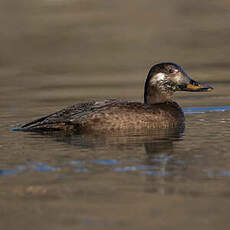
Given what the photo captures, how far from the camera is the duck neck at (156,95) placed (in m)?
11.0

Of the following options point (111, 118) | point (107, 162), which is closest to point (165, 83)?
point (111, 118)

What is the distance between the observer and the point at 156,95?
1096 centimetres

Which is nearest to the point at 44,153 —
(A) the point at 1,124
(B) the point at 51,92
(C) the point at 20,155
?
(C) the point at 20,155

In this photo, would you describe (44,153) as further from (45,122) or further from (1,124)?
(1,124)

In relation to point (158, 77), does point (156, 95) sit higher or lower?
lower

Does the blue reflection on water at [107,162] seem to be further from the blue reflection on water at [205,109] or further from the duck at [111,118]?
the blue reflection on water at [205,109]

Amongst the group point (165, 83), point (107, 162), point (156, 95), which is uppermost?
point (165, 83)

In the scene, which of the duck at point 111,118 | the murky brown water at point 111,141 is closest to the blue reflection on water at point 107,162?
the murky brown water at point 111,141

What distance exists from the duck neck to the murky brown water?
1.75ft

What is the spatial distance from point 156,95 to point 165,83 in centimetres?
22

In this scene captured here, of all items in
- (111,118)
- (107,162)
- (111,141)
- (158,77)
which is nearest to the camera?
(107,162)

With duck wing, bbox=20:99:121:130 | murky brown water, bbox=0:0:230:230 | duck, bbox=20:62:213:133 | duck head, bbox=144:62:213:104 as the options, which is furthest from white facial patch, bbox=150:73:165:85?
duck wing, bbox=20:99:121:130

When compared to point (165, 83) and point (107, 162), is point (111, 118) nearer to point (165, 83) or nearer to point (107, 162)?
point (165, 83)

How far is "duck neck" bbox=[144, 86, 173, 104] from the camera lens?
10953 millimetres
